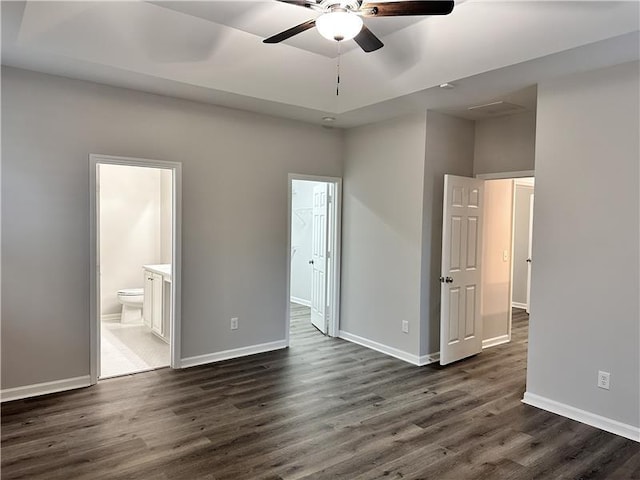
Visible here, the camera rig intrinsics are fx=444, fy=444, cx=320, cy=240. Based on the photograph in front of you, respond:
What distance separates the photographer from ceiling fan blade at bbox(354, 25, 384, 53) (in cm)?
261

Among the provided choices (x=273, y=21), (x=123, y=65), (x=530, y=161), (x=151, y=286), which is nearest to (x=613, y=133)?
(x=530, y=161)

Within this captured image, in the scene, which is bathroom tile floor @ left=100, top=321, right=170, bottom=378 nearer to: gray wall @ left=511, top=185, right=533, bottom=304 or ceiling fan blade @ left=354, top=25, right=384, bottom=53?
ceiling fan blade @ left=354, top=25, right=384, bottom=53

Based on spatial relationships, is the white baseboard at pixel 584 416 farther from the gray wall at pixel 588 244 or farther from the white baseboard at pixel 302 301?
the white baseboard at pixel 302 301

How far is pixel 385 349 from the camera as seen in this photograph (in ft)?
16.6

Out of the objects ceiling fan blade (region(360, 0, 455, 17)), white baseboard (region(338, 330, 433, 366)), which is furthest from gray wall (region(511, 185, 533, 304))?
ceiling fan blade (region(360, 0, 455, 17))

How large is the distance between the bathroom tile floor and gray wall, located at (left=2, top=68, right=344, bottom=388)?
0.41m

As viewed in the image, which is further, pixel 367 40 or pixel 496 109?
pixel 496 109

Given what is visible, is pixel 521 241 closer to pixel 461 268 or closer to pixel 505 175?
pixel 505 175

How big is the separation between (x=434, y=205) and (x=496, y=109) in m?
1.14

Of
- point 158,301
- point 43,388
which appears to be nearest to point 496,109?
point 158,301

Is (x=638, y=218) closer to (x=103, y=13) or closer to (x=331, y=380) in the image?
(x=331, y=380)

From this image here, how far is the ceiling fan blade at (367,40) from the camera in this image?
8.56 ft

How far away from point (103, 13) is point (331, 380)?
11.6ft

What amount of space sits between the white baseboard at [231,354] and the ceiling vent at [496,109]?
3.31m
